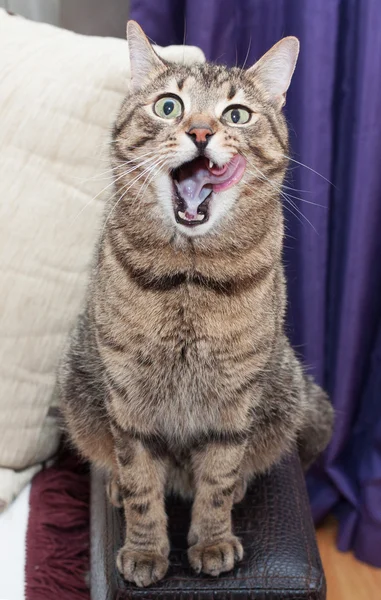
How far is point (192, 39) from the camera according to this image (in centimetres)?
137

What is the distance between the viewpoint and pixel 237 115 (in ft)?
2.88

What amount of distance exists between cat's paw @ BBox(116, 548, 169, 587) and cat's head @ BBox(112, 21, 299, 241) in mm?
458

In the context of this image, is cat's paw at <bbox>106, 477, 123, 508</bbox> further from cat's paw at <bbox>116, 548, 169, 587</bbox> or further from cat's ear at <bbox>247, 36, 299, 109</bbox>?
cat's ear at <bbox>247, 36, 299, 109</bbox>

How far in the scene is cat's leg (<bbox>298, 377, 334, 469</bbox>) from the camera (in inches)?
48.9

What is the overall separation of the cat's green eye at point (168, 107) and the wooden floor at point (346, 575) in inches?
49.7

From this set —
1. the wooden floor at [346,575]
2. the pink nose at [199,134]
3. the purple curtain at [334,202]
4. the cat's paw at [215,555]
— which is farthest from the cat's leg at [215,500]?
the wooden floor at [346,575]

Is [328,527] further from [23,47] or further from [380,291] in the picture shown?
[23,47]

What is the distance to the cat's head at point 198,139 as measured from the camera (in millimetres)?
800

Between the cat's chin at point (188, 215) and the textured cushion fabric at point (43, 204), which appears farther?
the textured cushion fabric at point (43, 204)

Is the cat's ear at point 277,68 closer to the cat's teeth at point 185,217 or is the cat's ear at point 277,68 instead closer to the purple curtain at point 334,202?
the cat's teeth at point 185,217

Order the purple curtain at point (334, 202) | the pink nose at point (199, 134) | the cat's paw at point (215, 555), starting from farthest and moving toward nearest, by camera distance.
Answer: the purple curtain at point (334, 202) → the cat's paw at point (215, 555) → the pink nose at point (199, 134)

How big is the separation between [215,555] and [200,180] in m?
0.51

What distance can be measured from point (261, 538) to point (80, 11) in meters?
1.23

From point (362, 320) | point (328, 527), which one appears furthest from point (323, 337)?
point (328, 527)
